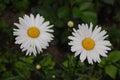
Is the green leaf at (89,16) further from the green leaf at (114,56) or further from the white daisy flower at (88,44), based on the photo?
the white daisy flower at (88,44)

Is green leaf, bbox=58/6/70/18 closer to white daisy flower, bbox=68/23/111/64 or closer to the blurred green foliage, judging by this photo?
the blurred green foliage

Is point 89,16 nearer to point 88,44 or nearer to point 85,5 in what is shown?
point 85,5

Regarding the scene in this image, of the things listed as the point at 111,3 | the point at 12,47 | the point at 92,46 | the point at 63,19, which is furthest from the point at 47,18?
the point at 92,46

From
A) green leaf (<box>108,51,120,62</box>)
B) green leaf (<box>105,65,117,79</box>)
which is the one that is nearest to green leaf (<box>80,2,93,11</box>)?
green leaf (<box>108,51,120,62</box>)

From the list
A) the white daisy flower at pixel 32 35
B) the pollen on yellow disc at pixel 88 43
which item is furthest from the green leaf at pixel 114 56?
the white daisy flower at pixel 32 35

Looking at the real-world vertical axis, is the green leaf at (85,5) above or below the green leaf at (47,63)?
above

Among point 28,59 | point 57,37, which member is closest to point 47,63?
point 28,59

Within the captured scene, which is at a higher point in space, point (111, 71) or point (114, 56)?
point (114, 56)
